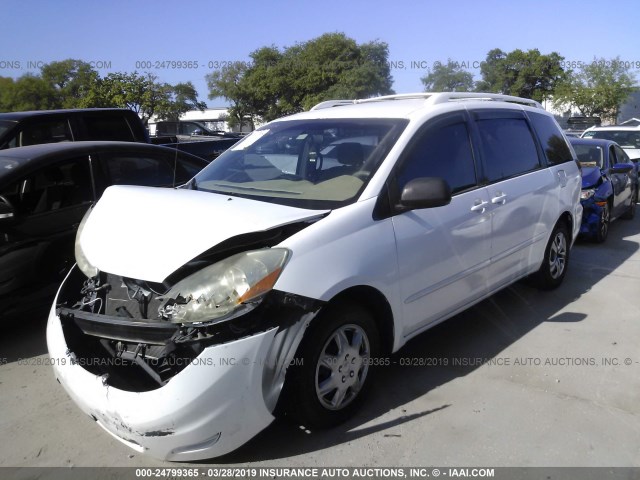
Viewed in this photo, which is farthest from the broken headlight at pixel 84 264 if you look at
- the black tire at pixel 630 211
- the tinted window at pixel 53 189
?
the black tire at pixel 630 211

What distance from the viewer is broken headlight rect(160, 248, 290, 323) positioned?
253cm

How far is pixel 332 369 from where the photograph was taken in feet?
9.80

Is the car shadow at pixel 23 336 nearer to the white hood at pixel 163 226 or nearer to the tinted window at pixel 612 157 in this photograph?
the white hood at pixel 163 226

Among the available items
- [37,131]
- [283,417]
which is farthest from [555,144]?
[37,131]

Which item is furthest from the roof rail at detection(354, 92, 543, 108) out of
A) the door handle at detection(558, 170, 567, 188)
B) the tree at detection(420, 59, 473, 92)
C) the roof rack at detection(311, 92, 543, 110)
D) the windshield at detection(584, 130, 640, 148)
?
the tree at detection(420, 59, 473, 92)

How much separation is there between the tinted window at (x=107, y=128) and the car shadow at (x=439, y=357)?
558cm

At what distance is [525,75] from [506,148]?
5003 centimetres

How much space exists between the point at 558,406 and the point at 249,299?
2.16 m

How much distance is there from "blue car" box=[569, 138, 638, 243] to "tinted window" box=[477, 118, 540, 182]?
3.20 m

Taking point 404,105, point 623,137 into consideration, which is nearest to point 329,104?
point 404,105

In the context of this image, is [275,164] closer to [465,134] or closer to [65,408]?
[465,134]

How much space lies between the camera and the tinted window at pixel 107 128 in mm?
7641

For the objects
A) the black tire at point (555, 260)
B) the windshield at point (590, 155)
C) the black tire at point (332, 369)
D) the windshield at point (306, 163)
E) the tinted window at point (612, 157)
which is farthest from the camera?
the tinted window at point (612, 157)

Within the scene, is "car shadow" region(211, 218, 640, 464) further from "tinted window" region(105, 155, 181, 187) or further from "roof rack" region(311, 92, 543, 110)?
"tinted window" region(105, 155, 181, 187)
